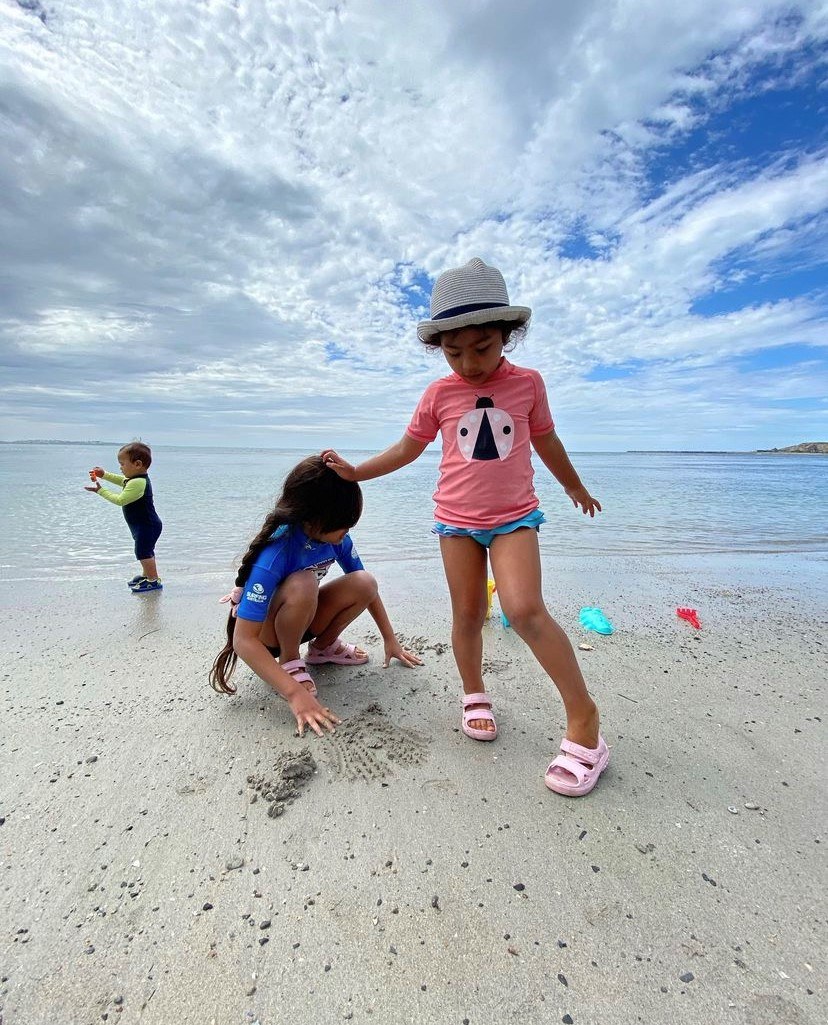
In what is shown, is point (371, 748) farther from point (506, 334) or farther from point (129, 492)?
point (129, 492)

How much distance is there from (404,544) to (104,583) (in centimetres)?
364

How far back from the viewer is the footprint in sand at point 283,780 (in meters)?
1.86

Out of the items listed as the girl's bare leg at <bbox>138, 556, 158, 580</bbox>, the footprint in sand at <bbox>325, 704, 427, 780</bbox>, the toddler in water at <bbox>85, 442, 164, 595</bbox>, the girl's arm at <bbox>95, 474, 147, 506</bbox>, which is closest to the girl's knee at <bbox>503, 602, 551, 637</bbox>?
the footprint in sand at <bbox>325, 704, 427, 780</bbox>

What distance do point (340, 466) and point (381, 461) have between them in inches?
Answer: 7.7

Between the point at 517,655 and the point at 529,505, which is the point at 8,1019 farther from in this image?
the point at 517,655

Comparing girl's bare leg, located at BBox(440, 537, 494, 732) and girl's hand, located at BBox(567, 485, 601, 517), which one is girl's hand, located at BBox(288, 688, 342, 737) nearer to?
girl's bare leg, located at BBox(440, 537, 494, 732)

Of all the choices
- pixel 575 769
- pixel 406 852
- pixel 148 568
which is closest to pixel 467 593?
pixel 575 769

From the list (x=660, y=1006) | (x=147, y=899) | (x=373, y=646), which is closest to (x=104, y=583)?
(x=373, y=646)

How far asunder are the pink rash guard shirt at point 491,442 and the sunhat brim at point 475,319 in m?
0.21

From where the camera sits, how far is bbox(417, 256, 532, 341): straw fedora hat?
1.99 meters

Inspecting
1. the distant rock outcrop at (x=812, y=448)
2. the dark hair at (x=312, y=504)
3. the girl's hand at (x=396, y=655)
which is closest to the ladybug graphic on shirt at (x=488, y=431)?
the dark hair at (x=312, y=504)

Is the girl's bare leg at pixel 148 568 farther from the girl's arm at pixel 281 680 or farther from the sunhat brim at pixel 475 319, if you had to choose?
the sunhat brim at pixel 475 319

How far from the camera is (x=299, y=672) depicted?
2.67 m

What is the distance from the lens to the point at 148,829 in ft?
5.66
